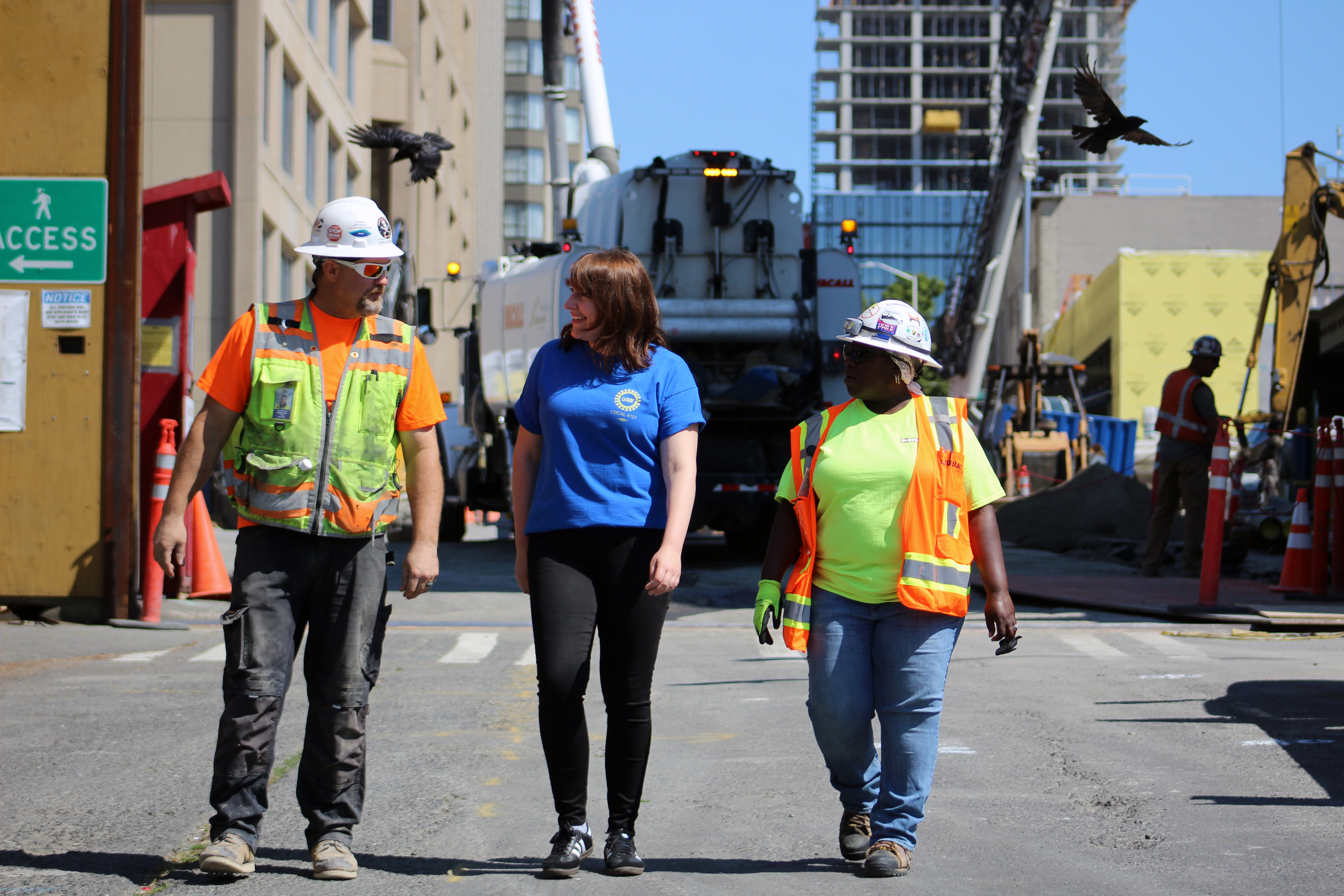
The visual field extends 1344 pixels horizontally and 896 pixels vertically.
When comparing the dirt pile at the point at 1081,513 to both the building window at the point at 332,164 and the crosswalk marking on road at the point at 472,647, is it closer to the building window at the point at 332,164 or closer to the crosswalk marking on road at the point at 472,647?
the crosswalk marking on road at the point at 472,647

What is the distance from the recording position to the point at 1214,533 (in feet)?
37.3

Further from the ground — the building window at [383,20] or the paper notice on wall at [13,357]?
the building window at [383,20]

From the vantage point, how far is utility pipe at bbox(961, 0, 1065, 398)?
159 feet

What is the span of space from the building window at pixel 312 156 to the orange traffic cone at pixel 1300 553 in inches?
862

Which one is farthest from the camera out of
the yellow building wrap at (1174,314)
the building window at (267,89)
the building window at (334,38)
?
the yellow building wrap at (1174,314)

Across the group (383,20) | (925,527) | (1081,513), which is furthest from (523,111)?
(925,527)

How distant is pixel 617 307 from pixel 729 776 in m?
2.05

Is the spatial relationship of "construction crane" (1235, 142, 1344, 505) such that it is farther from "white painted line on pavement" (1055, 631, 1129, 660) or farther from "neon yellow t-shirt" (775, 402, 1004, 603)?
"neon yellow t-shirt" (775, 402, 1004, 603)

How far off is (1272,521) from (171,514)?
15.5m

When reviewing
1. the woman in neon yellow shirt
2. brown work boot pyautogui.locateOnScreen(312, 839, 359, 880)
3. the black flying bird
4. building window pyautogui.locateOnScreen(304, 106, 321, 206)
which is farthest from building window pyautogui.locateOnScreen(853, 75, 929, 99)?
brown work boot pyautogui.locateOnScreen(312, 839, 359, 880)

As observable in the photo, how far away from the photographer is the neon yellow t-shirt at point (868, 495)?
14.8 feet

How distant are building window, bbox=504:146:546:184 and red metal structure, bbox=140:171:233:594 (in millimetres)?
73067

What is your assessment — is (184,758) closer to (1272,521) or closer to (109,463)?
(109,463)

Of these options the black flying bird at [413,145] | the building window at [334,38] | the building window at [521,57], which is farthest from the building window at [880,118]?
the black flying bird at [413,145]
